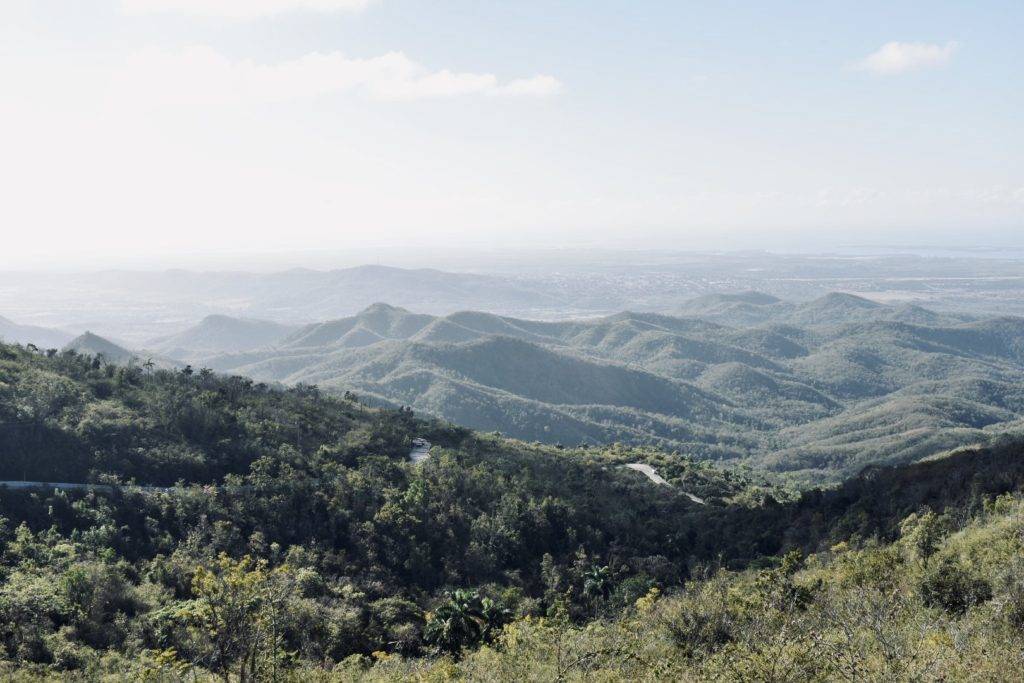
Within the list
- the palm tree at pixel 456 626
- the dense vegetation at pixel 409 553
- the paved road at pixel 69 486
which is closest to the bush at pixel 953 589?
the dense vegetation at pixel 409 553

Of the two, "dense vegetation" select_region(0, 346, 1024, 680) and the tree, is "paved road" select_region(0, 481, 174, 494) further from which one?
the tree

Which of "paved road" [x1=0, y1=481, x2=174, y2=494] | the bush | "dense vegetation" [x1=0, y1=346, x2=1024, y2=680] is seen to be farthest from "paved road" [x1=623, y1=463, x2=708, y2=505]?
"paved road" [x1=0, y1=481, x2=174, y2=494]

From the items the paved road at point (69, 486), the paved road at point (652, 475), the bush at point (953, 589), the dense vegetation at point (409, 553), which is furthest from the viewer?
the paved road at point (652, 475)

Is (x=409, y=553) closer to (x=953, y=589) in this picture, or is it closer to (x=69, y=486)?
(x=69, y=486)

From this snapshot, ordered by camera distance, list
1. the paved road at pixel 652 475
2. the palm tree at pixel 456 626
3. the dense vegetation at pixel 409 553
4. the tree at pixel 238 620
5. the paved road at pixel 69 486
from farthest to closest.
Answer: the paved road at pixel 652 475 → the paved road at pixel 69 486 → the palm tree at pixel 456 626 → the dense vegetation at pixel 409 553 → the tree at pixel 238 620

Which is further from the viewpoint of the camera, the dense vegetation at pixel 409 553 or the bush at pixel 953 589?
the bush at pixel 953 589

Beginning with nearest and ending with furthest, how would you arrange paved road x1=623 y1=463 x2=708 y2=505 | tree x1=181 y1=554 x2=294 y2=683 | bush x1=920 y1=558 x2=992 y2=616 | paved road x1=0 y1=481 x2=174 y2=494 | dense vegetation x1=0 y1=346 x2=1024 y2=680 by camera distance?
1. tree x1=181 y1=554 x2=294 y2=683
2. dense vegetation x1=0 y1=346 x2=1024 y2=680
3. bush x1=920 y1=558 x2=992 y2=616
4. paved road x1=0 y1=481 x2=174 y2=494
5. paved road x1=623 y1=463 x2=708 y2=505

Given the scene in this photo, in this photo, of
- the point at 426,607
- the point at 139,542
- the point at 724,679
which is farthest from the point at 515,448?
the point at 724,679

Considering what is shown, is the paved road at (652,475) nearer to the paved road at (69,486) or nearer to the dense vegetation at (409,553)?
the dense vegetation at (409,553)
